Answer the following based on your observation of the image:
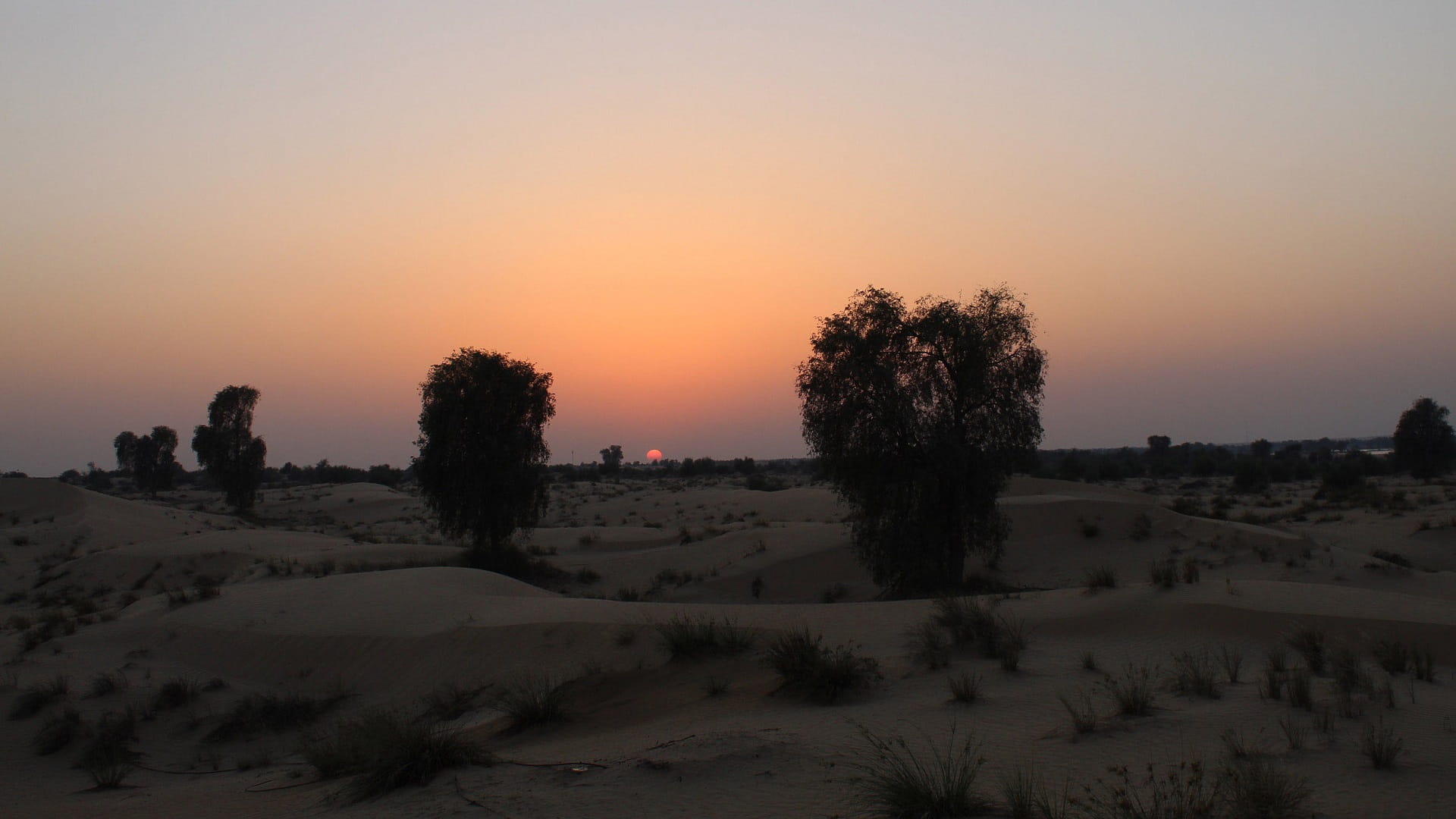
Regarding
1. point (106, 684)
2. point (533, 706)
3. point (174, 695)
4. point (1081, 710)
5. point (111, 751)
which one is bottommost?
point (111, 751)

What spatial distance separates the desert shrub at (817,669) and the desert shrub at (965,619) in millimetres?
1591

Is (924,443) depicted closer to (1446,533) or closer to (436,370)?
(436,370)

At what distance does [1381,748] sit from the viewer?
22.8 feet

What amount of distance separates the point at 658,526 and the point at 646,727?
3886 centimetres

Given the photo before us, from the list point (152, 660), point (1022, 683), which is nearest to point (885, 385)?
point (1022, 683)

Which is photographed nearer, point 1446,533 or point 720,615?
point 720,615

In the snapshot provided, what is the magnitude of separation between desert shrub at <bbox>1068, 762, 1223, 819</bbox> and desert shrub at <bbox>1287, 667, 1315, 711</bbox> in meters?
2.08

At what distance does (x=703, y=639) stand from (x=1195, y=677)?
6530 millimetres

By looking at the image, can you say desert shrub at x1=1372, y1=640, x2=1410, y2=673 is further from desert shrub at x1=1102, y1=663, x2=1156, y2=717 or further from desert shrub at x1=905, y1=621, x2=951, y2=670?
desert shrub at x1=905, y1=621, x2=951, y2=670

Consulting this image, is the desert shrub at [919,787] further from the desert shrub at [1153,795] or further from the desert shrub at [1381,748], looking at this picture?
the desert shrub at [1381,748]

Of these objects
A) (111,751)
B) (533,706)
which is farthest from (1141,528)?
(111,751)

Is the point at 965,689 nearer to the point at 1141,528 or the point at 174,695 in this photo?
the point at 174,695

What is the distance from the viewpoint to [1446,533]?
Answer: 3155 centimetres

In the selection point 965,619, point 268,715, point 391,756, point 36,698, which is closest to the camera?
point 391,756
